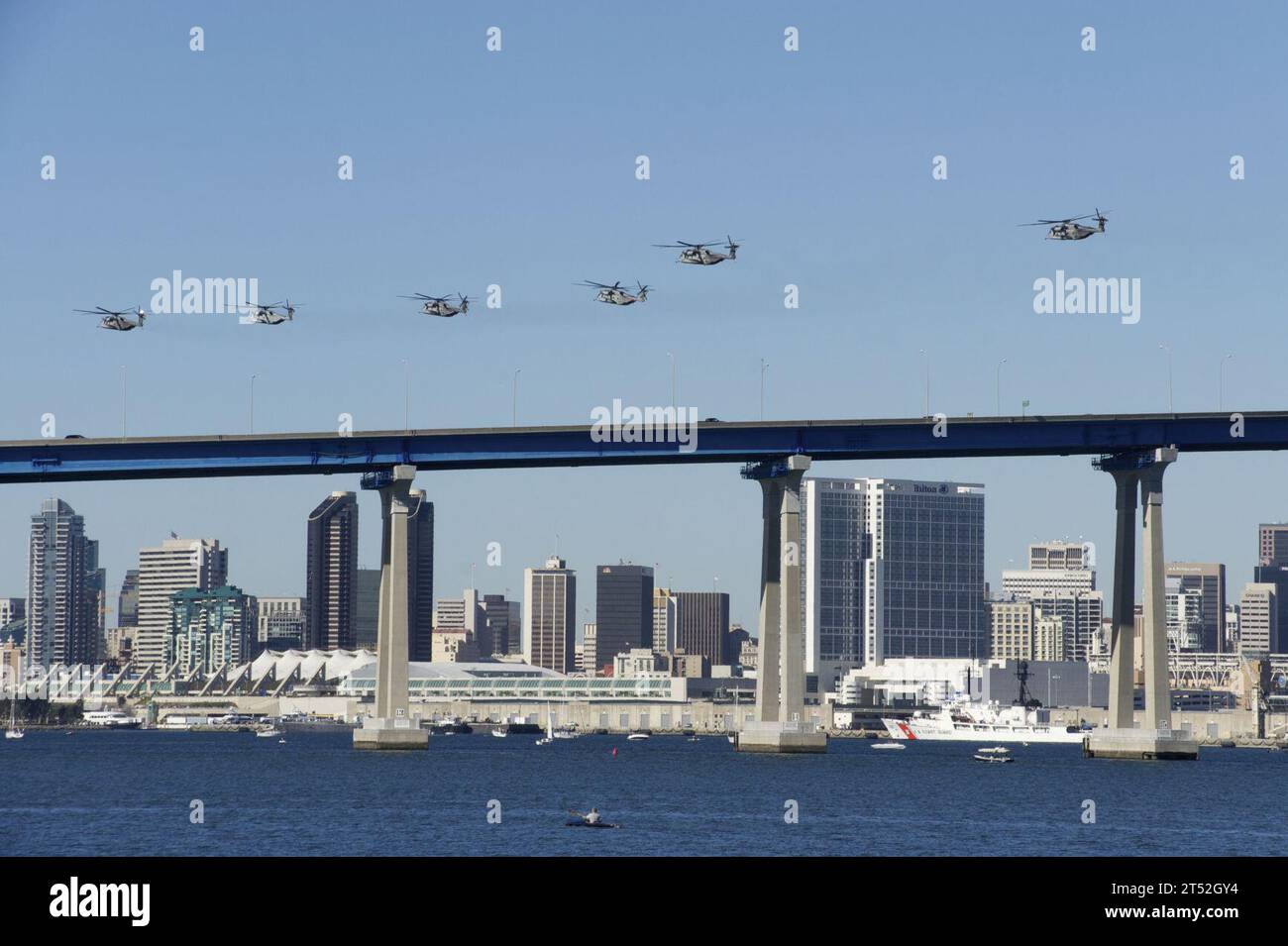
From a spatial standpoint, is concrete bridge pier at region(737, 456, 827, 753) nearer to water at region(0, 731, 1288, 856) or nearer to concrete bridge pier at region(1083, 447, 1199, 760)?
water at region(0, 731, 1288, 856)

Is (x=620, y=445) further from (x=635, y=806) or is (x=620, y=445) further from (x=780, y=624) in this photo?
(x=635, y=806)

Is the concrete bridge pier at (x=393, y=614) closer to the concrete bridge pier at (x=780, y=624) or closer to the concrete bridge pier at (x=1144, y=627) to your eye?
the concrete bridge pier at (x=780, y=624)

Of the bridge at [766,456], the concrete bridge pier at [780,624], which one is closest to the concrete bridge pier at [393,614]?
the bridge at [766,456]

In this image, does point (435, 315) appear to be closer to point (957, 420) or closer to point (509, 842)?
point (957, 420)

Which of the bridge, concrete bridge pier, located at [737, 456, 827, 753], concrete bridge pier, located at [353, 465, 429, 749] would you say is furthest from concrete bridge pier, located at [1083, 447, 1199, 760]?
concrete bridge pier, located at [353, 465, 429, 749]

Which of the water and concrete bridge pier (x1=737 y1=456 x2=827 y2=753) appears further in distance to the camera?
concrete bridge pier (x1=737 y1=456 x2=827 y2=753)
